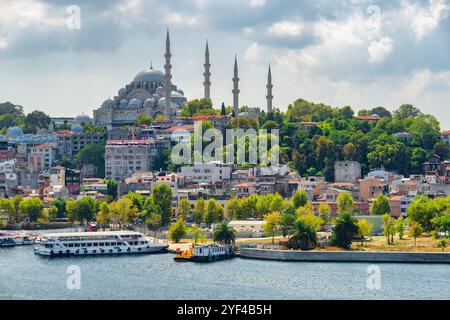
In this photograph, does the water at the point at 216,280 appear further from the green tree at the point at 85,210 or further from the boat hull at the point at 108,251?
the green tree at the point at 85,210

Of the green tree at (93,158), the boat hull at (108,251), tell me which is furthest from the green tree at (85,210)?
the green tree at (93,158)

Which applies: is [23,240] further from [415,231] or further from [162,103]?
[162,103]

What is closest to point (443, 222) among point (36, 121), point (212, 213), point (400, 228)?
point (400, 228)

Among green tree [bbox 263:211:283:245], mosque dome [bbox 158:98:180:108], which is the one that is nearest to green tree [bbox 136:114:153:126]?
mosque dome [bbox 158:98:180:108]

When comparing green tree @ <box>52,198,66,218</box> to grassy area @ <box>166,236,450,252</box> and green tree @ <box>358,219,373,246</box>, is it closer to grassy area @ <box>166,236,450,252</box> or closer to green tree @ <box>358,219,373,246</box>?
grassy area @ <box>166,236,450,252</box>

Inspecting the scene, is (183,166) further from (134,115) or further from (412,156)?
(134,115)

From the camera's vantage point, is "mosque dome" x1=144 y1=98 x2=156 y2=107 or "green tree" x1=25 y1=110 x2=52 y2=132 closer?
"mosque dome" x1=144 y1=98 x2=156 y2=107
